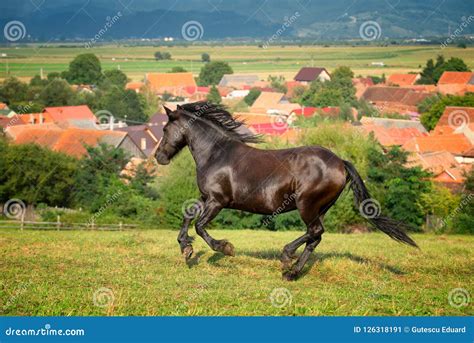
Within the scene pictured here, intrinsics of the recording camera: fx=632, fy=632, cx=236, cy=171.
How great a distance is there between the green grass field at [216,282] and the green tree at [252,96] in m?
109

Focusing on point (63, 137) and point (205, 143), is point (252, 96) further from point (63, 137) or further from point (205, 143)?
point (205, 143)

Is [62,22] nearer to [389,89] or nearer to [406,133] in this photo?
[389,89]

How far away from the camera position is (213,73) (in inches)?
5846

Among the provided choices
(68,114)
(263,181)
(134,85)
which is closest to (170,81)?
(134,85)

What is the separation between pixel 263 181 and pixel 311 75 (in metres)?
129

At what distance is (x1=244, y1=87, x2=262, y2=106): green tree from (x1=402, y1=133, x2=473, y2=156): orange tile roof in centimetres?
5828

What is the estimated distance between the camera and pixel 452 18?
456ft

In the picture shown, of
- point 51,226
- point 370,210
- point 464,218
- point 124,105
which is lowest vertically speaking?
point 124,105

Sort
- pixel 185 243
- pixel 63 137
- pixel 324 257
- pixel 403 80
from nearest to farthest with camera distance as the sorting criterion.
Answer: pixel 185 243
pixel 324 257
pixel 63 137
pixel 403 80

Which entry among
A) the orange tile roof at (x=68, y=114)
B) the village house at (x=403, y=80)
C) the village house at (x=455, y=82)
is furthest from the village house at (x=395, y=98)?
the orange tile roof at (x=68, y=114)

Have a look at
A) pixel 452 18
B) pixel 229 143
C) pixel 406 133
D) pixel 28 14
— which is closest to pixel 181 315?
pixel 229 143

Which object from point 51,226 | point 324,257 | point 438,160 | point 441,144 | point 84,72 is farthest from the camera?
point 84,72

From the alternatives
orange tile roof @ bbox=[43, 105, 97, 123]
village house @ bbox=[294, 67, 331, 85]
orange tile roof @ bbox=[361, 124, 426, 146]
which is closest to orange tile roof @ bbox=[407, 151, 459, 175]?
orange tile roof @ bbox=[361, 124, 426, 146]

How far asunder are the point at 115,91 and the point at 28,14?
37796 mm
